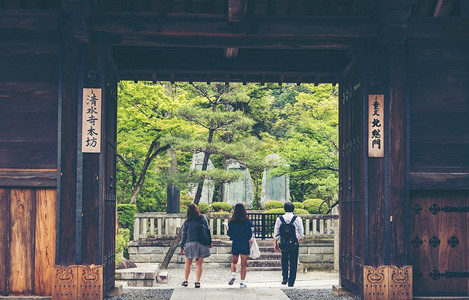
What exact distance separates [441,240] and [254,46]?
4269 mm

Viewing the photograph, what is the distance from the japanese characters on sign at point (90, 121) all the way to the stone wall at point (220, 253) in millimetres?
13069

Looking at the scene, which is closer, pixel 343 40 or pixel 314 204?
pixel 343 40

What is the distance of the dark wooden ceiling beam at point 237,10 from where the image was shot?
8.36m

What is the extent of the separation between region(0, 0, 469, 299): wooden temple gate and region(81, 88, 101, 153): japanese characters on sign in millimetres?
21

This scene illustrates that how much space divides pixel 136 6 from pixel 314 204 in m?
18.4

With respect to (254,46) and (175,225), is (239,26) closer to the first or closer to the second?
(254,46)

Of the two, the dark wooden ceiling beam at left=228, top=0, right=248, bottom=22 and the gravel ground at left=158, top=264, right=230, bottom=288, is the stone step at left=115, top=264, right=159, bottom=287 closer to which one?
the gravel ground at left=158, top=264, right=230, bottom=288

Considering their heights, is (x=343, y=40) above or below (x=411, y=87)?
above

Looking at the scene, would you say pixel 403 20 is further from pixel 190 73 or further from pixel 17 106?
pixel 17 106

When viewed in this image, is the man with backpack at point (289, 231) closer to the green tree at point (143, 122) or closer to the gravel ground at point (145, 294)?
the gravel ground at point (145, 294)

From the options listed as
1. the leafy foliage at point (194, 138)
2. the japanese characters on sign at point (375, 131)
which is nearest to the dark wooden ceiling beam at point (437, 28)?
the japanese characters on sign at point (375, 131)

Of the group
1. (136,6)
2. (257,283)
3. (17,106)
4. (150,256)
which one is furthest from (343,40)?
(150,256)

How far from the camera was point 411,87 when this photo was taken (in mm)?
9453

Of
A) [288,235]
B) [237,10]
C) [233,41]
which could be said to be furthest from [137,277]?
[237,10]
